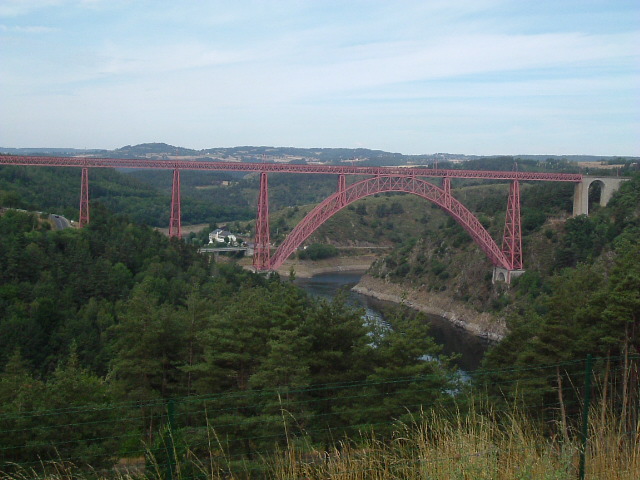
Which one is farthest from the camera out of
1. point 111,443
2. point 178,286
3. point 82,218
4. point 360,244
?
point 360,244

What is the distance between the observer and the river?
19031 mm

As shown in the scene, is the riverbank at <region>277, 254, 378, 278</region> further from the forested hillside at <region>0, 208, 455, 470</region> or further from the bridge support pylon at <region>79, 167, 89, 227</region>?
the forested hillside at <region>0, 208, 455, 470</region>

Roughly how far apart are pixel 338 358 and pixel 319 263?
3144 cm

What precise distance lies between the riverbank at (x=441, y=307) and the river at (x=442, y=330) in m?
0.35

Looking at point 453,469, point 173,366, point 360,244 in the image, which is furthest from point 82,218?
point 360,244

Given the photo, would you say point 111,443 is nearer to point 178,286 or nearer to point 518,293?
point 178,286

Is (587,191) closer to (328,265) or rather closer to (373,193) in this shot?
(373,193)

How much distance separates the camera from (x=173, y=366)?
869 cm

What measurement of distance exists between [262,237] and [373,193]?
4.20 meters

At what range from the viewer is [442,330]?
2319cm

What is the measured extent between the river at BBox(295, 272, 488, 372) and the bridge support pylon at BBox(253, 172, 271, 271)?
2.63 metres

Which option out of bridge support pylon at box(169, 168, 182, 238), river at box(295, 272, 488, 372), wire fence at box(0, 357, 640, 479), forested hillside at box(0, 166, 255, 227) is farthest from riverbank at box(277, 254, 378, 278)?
wire fence at box(0, 357, 640, 479)

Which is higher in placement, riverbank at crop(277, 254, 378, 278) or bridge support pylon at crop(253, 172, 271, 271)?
bridge support pylon at crop(253, 172, 271, 271)

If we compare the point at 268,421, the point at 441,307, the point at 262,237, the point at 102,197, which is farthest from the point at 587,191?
the point at 102,197
